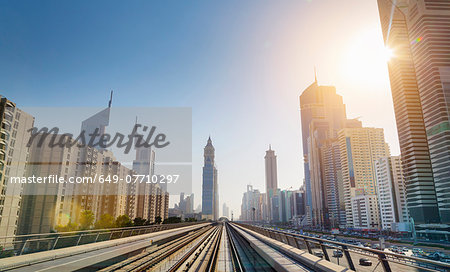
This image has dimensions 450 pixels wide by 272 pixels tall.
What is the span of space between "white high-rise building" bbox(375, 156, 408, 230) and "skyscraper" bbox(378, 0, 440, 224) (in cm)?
460

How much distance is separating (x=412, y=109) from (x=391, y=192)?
Result: 135 feet

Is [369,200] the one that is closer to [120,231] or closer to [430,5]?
[430,5]

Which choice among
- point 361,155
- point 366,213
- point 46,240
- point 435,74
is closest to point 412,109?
point 435,74

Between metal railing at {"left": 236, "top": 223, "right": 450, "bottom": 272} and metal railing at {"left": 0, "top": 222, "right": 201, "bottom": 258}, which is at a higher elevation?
metal railing at {"left": 236, "top": 223, "right": 450, "bottom": 272}

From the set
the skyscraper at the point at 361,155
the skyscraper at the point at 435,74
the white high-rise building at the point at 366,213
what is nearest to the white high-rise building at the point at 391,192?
the white high-rise building at the point at 366,213

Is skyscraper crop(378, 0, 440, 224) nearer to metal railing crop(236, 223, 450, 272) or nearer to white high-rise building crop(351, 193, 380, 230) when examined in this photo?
white high-rise building crop(351, 193, 380, 230)

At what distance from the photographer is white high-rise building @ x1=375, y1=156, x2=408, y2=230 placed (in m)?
109

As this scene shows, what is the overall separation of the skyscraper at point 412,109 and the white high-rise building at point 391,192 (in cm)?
460

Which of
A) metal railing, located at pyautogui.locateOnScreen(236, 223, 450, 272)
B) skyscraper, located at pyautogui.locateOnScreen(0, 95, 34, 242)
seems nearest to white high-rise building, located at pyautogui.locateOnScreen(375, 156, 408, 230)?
metal railing, located at pyautogui.locateOnScreen(236, 223, 450, 272)

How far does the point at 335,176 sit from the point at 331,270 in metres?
187

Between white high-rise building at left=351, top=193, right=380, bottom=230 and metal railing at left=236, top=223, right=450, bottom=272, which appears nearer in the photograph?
metal railing at left=236, top=223, right=450, bottom=272

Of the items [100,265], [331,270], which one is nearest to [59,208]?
[100,265]

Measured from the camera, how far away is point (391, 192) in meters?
112

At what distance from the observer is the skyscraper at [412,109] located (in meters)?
102
